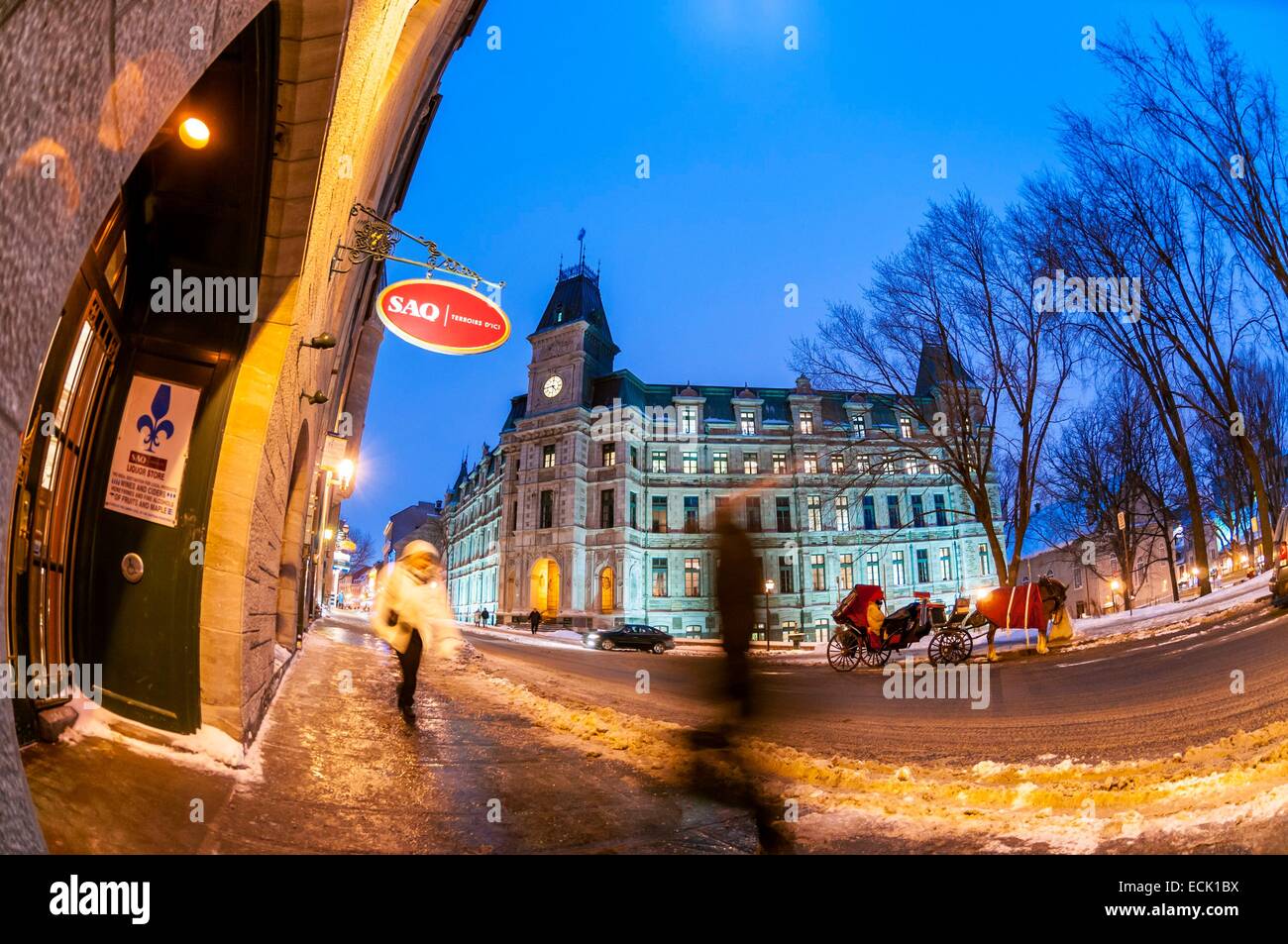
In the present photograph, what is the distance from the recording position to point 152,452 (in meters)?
3.84

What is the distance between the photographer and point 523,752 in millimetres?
4844

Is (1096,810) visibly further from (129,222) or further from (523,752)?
(129,222)

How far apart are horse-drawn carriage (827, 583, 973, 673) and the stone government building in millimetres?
26163

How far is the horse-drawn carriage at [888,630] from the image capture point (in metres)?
11.9

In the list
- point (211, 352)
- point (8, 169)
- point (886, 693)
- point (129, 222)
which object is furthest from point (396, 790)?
point (886, 693)

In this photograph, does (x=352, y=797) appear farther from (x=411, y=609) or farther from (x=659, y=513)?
(x=659, y=513)

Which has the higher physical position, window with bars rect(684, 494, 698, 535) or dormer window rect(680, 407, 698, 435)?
dormer window rect(680, 407, 698, 435)

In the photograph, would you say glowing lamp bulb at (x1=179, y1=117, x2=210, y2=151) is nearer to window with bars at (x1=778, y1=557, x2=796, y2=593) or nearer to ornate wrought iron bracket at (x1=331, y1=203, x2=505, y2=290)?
ornate wrought iron bracket at (x1=331, y1=203, x2=505, y2=290)
